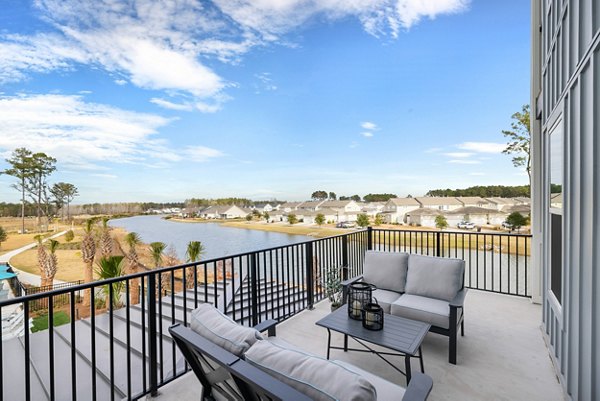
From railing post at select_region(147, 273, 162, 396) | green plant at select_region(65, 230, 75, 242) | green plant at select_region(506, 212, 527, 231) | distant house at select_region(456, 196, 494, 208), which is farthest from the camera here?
green plant at select_region(65, 230, 75, 242)

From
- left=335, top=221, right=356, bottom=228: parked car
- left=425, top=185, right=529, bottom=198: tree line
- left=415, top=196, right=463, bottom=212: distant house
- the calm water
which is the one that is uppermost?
left=425, top=185, right=529, bottom=198: tree line

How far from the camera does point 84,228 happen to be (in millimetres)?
18750

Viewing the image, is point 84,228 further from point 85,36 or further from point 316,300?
point 316,300

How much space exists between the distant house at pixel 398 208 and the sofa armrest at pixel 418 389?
37.7 ft

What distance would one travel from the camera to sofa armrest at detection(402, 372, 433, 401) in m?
1.32

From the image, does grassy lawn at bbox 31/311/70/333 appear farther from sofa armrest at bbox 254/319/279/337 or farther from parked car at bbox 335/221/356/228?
sofa armrest at bbox 254/319/279/337

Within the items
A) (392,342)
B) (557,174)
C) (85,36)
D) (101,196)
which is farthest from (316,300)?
(101,196)

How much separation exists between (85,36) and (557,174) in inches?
701

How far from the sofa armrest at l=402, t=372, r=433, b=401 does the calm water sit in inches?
639

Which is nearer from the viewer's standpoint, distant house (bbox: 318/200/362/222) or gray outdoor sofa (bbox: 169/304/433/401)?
gray outdoor sofa (bbox: 169/304/433/401)

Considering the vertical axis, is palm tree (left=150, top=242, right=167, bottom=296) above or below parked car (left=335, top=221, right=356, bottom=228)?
below

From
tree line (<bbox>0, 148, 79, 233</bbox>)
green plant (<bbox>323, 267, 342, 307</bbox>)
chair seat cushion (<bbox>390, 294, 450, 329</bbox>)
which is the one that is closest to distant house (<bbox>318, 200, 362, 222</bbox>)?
green plant (<bbox>323, 267, 342, 307</bbox>)

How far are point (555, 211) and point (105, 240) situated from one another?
23342 mm

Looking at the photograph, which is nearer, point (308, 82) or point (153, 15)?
point (153, 15)
